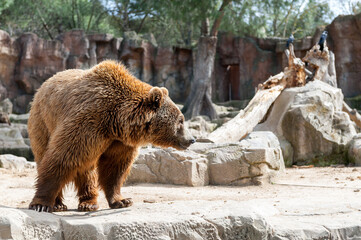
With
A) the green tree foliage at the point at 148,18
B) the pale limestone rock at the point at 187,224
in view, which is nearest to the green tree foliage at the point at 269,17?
the green tree foliage at the point at 148,18

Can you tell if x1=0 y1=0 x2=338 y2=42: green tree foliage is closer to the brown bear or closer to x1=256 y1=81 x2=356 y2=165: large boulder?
x1=256 y1=81 x2=356 y2=165: large boulder

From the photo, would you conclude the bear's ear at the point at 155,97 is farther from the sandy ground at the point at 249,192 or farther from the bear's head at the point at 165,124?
the sandy ground at the point at 249,192

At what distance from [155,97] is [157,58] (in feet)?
62.6

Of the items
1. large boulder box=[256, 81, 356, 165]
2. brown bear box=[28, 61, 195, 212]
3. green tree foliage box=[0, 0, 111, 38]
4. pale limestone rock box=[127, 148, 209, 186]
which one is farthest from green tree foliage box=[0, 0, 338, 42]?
brown bear box=[28, 61, 195, 212]

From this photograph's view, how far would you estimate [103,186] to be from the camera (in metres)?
4.21

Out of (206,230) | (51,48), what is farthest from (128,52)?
(206,230)

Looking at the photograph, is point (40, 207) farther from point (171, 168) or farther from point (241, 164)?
point (241, 164)

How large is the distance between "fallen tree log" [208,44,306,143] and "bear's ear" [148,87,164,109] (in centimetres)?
395

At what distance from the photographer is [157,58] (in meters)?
22.7

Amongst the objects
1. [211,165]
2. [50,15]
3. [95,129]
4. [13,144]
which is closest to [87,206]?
[95,129]

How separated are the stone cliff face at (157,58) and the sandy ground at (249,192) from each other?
14043 mm

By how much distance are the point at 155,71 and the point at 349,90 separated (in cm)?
1025

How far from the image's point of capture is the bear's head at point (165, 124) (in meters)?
3.96

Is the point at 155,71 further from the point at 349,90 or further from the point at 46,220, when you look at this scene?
the point at 46,220
